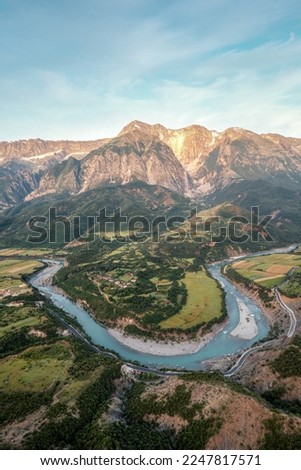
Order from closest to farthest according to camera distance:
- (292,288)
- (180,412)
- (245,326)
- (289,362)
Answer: (180,412) < (289,362) < (245,326) < (292,288)

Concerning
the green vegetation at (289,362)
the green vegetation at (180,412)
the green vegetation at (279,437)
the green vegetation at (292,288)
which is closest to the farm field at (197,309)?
the green vegetation at (292,288)

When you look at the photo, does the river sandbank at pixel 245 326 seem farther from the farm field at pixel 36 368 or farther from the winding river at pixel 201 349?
the farm field at pixel 36 368

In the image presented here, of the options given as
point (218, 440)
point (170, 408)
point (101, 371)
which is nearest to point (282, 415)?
point (218, 440)

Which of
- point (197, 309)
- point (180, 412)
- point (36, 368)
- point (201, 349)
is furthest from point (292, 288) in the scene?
point (36, 368)

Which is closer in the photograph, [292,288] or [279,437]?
[279,437]

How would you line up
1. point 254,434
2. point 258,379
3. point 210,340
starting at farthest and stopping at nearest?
1. point 210,340
2. point 258,379
3. point 254,434

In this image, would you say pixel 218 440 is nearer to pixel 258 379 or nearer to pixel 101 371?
pixel 258 379

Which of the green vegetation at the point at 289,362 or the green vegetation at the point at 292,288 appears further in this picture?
the green vegetation at the point at 292,288

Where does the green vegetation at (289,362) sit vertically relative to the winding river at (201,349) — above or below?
above

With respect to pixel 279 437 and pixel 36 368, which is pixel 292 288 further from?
pixel 36 368

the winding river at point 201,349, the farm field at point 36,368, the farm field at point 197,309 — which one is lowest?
the winding river at point 201,349

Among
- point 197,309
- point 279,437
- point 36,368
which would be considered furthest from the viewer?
point 197,309
